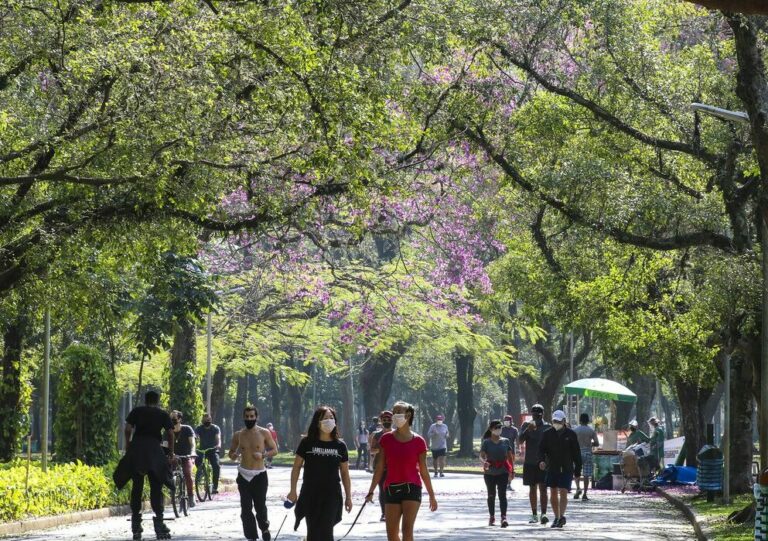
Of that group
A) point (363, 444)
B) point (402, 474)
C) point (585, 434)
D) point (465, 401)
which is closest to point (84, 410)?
point (585, 434)

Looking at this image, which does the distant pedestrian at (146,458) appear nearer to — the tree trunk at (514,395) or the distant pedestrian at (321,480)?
the distant pedestrian at (321,480)

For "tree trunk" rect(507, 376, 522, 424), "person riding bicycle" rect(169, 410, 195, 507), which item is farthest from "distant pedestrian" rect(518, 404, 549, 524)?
"tree trunk" rect(507, 376, 522, 424)

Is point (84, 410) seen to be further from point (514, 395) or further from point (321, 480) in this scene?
point (514, 395)

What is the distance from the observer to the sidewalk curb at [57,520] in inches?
798

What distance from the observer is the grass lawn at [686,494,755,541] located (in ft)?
59.5

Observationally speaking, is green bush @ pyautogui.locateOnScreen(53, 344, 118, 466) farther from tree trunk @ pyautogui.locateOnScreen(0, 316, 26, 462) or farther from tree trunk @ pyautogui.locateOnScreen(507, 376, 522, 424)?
tree trunk @ pyautogui.locateOnScreen(507, 376, 522, 424)

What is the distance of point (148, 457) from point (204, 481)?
1316 cm

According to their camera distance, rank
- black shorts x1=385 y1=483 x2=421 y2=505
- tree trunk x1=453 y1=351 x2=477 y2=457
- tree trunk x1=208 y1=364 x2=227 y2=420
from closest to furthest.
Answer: black shorts x1=385 y1=483 x2=421 y2=505, tree trunk x1=208 y1=364 x2=227 y2=420, tree trunk x1=453 y1=351 x2=477 y2=457

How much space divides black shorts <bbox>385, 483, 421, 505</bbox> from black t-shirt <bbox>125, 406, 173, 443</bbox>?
5.74 metres

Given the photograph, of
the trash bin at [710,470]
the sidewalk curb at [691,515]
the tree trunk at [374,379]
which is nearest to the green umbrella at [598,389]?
the sidewalk curb at [691,515]

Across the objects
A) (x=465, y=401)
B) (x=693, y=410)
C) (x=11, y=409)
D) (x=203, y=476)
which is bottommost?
(x=203, y=476)

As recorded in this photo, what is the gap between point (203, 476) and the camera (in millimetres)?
32656

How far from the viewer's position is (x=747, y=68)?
17.9 meters

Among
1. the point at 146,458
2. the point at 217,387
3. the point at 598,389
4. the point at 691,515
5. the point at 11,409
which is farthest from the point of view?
the point at 217,387
